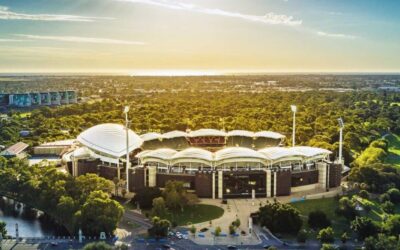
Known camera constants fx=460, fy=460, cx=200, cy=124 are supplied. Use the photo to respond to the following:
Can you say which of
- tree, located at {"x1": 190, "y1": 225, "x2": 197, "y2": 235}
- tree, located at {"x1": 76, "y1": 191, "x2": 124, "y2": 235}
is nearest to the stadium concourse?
tree, located at {"x1": 190, "y1": 225, "x2": 197, "y2": 235}

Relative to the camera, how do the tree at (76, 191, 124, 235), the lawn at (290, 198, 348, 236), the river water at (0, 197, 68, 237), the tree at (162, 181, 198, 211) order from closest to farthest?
the tree at (76, 191, 124, 235)
the lawn at (290, 198, 348, 236)
the river water at (0, 197, 68, 237)
the tree at (162, 181, 198, 211)

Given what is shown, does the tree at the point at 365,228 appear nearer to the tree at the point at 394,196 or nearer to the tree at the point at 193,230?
the tree at the point at 394,196

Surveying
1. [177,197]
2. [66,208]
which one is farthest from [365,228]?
[66,208]

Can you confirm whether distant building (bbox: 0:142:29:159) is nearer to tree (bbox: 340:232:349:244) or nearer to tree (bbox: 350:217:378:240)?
tree (bbox: 340:232:349:244)

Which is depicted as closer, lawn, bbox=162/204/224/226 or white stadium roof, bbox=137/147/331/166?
lawn, bbox=162/204/224/226

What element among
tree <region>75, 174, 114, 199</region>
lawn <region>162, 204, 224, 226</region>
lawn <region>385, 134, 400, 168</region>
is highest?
tree <region>75, 174, 114, 199</region>

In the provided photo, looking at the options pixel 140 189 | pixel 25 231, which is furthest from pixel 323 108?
pixel 25 231

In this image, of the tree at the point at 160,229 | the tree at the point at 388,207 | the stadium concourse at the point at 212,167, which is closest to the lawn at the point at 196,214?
the tree at the point at 160,229
